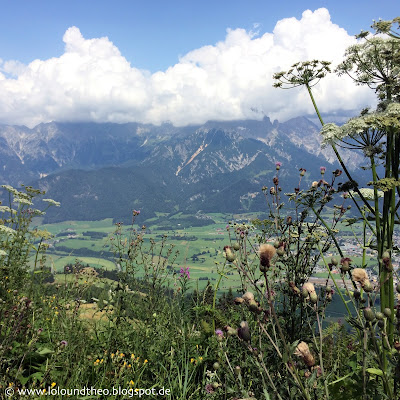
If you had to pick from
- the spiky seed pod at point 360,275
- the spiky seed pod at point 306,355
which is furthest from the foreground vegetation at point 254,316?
the spiky seed pod at point 306,355

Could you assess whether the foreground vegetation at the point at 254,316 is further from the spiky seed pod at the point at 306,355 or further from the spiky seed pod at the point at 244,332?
the spiky seed pod at the point at 306,355

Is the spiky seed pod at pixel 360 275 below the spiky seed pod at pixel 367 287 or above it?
above

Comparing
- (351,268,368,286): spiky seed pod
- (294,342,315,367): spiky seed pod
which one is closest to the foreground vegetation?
(351,268,368,286): spiky seed pod

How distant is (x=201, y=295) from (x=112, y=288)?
68.2 inches

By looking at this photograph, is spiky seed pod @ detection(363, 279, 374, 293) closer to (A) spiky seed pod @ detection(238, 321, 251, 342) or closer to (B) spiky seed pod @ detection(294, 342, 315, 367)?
(B) spiky seed pod @ detection(294, 342, 315, 367)

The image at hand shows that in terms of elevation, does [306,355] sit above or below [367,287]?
below

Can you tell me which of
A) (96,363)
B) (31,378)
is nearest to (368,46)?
(96,363)

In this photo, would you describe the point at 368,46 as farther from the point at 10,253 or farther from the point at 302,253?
the point at 10,253

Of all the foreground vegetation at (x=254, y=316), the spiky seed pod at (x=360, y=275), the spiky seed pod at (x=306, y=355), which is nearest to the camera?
the spiky seed pod at (x=306, y=355)

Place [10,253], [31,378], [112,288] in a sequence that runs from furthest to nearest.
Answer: [112,288] < [10,253] < [31,378]

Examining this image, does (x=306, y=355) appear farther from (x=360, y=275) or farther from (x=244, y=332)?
(x=360, y=275)

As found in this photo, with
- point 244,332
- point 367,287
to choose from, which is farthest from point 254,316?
point 367,287

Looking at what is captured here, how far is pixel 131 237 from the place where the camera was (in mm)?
5723

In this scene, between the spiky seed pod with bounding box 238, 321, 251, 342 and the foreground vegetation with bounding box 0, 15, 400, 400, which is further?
the foreground vegetation with bounding box 0, 15, 400, 400
